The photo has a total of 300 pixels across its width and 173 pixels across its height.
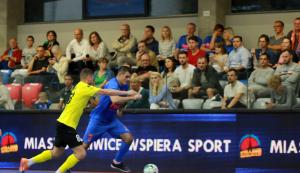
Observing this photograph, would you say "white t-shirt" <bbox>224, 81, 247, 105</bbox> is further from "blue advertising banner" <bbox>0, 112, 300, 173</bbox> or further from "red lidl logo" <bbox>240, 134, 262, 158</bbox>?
"red lidl logo" <bbox>240, 134, 262, 158</bbox>

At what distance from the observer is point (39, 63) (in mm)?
19688

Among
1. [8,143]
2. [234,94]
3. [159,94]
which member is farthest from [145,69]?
[8,143]

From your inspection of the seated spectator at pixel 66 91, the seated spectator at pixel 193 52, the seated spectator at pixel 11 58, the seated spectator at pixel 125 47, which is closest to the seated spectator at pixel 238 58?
the seated spectator at pixel 193 52

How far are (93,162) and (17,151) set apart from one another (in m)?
2.23

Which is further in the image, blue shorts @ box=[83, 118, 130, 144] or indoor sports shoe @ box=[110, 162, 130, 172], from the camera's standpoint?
indoor sports shoe @ box=[110, 162, 130, 172]

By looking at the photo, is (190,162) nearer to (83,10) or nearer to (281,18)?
(281,18)

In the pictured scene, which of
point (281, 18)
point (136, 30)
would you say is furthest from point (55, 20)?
point (281, 18)

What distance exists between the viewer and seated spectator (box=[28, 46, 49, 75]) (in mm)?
19281

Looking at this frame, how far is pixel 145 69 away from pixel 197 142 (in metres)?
2.26

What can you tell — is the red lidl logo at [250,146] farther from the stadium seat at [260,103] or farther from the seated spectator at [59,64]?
the seated spectator at [59,64]

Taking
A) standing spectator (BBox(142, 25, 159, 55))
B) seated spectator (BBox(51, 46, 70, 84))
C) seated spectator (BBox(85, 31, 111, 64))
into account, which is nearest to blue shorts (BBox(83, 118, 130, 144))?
seated spectator (BBox(51, 46, 70, 84))

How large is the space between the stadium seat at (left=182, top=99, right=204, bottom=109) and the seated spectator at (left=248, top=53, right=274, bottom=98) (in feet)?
4.00

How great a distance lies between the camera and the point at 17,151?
60.6 ft

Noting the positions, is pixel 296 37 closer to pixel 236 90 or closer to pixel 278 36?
pixel 278 36
